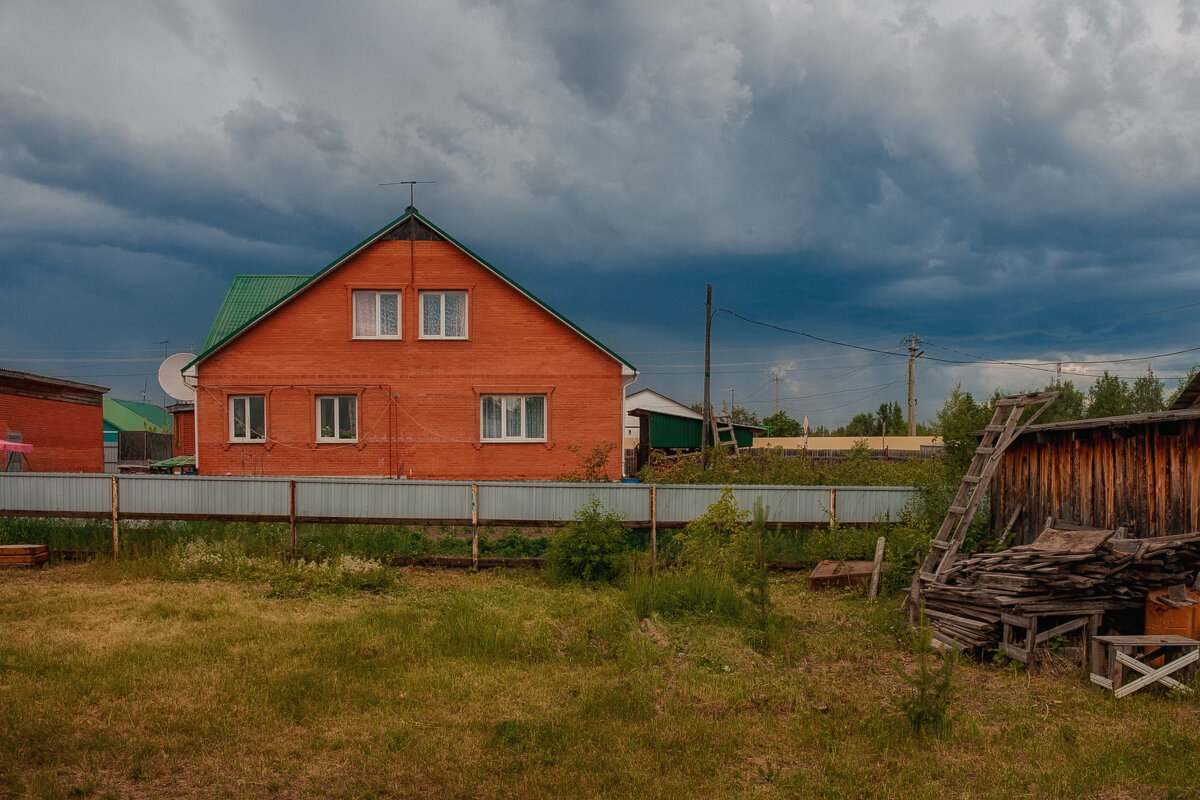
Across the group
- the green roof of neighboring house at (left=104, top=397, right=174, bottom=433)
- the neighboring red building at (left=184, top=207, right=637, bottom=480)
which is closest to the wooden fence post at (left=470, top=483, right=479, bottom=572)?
the neighboring red building at (left=184, top=207, right=637, bottom=480)

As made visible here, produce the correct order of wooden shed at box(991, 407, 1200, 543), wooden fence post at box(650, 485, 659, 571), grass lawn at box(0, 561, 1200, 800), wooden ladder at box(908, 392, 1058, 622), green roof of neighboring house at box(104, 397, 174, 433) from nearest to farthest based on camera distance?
1. grass lawn at box(0, 561, 1200, 800)
2. wooden shed at box(991, 407, 1200, 543)
3. wooden ladder at box(908, 392, 1058, 622)
4. wooden fence post at box(650, 485, 659, 571)
5. green roof of neighboring house at box(104, 397, 174, 433)

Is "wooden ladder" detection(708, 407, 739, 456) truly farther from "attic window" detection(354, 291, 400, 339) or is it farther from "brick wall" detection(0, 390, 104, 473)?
"brick wall" detection(0, 390, 104, 473)

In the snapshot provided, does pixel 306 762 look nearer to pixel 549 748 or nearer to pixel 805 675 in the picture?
pixel 549 748

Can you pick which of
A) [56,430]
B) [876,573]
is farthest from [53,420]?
[876,573]

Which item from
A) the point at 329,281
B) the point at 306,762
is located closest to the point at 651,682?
the point at 306,762

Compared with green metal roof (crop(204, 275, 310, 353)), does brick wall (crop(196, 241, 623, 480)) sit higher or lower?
lower

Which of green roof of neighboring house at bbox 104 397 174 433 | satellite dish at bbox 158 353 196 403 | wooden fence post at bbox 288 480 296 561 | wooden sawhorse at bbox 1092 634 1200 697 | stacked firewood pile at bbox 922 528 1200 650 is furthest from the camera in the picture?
green roof of neighboring house at bbox 104 397 174 433

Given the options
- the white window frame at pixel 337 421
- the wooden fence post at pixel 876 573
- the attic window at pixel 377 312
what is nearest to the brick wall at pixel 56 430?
the white window frame at pixel 337 421

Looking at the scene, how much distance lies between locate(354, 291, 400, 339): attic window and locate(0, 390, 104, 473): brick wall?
10295mm

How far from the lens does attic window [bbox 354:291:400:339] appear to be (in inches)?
847

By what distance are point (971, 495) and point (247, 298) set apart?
74.0ft

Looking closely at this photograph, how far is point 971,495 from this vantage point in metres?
10.6

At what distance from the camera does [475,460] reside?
21344 mm

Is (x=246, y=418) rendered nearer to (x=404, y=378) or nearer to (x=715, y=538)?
(x=404, y=378)
